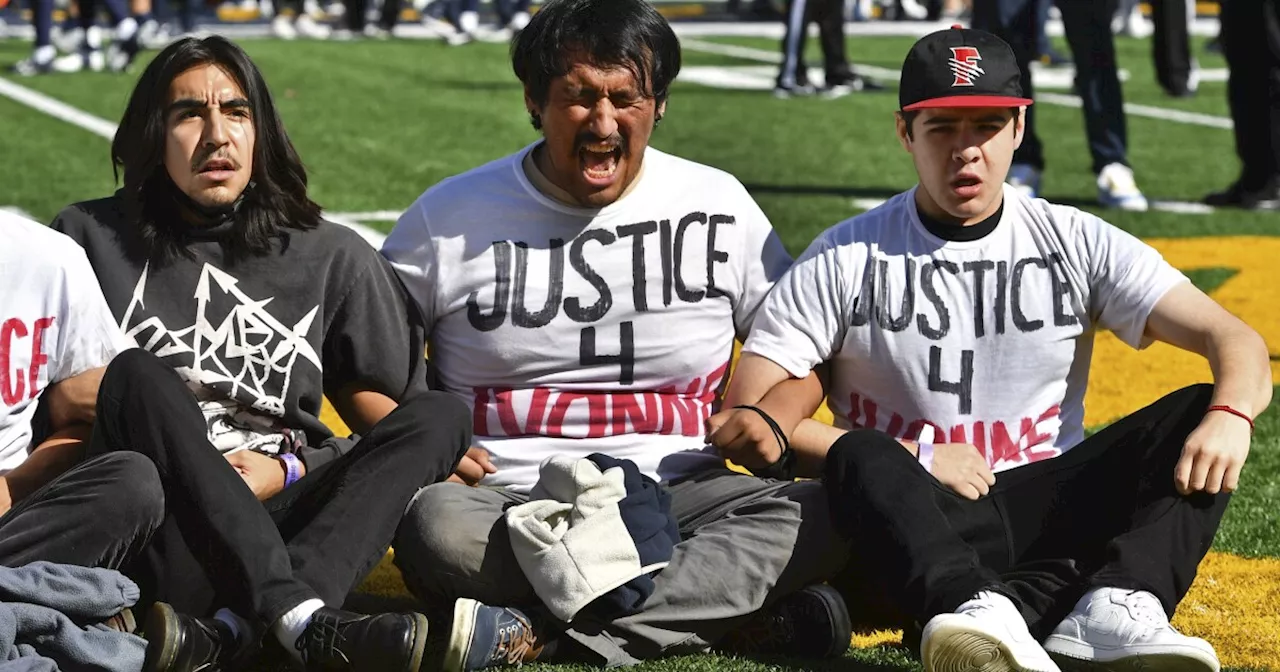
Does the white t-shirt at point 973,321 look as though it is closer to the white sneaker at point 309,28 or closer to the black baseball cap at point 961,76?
the black baseball cap at point 961,76

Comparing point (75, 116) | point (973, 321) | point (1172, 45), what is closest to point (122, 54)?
point (75, 116)

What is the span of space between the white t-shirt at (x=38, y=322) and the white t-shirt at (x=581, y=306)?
725 mm

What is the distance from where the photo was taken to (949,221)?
409 cm

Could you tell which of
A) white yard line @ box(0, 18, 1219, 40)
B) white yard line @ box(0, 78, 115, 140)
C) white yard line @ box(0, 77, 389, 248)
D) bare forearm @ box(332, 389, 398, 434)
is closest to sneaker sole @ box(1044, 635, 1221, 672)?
bare forearm @ box(332, 389, 398, 434)

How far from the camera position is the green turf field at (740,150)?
25.2 ft

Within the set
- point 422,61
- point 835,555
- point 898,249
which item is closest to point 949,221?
point 898,249

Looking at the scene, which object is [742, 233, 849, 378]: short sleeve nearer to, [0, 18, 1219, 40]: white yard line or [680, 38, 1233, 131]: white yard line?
[680, 38, 1233, 131]: white yard line

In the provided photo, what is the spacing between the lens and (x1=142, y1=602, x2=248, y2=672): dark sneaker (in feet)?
10.9

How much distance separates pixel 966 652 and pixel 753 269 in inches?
47.0

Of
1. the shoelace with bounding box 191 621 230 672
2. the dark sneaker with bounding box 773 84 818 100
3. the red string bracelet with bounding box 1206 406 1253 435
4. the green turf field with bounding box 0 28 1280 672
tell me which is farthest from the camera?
the dark sneaker with bounding box 773 84 818 100

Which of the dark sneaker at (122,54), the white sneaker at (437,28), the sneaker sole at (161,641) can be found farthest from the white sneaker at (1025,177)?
the white sneaker at (437,28)

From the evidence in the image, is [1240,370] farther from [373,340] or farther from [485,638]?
[373,340]

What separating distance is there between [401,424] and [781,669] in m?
0.86

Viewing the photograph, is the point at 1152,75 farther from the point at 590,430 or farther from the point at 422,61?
the point at 590,430
